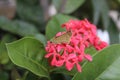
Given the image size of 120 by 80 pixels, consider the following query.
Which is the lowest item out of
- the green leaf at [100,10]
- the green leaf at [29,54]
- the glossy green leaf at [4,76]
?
the glossy green leaf at [4,76]

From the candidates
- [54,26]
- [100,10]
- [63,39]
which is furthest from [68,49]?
[100,10]

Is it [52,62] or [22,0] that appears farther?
[22,0]

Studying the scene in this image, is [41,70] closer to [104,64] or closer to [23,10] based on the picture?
[104,64]

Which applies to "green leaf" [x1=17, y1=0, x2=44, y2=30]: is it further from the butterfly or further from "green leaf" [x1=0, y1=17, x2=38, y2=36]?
the butterfly

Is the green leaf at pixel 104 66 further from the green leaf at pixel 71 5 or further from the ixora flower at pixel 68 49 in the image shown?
the green leaf at pixel 71 5

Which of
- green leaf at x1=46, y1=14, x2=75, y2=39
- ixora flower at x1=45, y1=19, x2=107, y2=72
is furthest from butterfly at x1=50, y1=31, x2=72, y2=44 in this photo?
green leaf at x1=46, y1=14, x2=75, y2=39

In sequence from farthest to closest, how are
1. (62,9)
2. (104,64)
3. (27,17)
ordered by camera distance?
(27,17)
(62,9)
(104,64)

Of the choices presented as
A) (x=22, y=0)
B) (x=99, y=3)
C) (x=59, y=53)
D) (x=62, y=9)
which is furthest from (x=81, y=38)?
(x=22, y=0)

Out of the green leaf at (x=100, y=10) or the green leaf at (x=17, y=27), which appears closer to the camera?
the green leaf at (x=17, y=27)

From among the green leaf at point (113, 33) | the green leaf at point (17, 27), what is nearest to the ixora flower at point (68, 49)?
the green leaf at point (17, 27)
